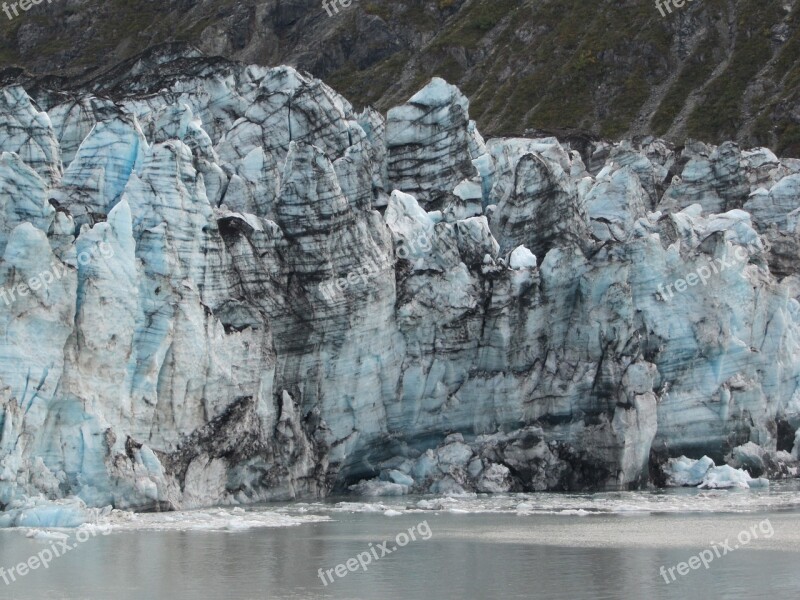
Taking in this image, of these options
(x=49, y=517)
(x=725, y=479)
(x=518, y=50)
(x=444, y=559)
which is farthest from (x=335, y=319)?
(x=518, y=50)

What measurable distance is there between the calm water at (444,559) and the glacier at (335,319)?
166 inches

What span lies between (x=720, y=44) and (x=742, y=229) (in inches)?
2587

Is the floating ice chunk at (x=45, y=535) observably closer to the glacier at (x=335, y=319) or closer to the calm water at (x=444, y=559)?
the calm water at (x=444, y=559)

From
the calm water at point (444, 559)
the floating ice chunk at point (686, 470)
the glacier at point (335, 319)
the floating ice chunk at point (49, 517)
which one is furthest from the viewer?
the floating ice chunk at point (686, 470)

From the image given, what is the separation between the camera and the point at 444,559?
2061 cm

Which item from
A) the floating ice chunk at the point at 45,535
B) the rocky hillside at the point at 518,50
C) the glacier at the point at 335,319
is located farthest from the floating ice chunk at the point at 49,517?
the rocky hillside at the point at 518,50

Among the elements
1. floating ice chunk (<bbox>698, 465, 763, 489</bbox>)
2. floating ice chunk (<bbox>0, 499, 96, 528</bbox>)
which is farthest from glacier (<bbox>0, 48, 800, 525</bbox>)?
floating ice chunk (<bbox>698, 465, 763, 489</bbox>)

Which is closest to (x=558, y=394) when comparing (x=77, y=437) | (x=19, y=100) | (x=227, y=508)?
(x=227, y=508)

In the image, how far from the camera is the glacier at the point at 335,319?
26.8 metres

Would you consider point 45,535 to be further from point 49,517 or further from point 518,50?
point 518,50

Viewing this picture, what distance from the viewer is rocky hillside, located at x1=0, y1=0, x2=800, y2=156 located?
316ft

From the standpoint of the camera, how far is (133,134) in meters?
31.9

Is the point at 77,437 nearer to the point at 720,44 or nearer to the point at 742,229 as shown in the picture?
the point at 742,229

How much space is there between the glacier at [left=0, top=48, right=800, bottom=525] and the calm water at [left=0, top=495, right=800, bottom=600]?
4.22 m
